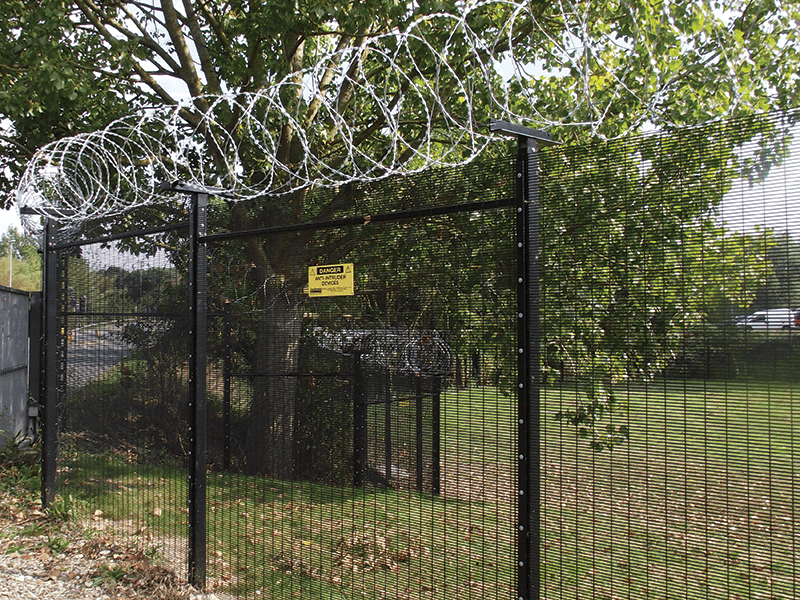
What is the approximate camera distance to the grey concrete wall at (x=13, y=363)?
831cm

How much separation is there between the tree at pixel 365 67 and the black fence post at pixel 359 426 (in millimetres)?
826

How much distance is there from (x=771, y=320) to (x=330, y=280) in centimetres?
229

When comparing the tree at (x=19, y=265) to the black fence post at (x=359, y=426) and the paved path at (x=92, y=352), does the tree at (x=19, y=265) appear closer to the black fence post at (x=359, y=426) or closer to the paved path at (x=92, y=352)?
the paved path at (x=92, y=352)

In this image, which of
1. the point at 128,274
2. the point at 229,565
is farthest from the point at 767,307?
the point at 128,274

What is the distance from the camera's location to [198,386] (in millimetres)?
4836

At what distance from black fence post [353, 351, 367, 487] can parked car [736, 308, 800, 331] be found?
1980mm

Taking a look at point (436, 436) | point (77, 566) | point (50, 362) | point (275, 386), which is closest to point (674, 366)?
point (436, 436)

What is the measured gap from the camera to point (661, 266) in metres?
2.79

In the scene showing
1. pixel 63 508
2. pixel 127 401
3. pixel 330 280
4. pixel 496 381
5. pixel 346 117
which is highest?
pixel 346 117

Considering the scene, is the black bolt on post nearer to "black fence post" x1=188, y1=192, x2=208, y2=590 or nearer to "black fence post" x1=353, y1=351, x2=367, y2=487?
"black fence post" x1=353, y1=351, x2=367, y2=487

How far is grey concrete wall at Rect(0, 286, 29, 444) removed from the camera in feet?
27.3

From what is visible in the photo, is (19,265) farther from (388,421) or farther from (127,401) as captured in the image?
(388,421)

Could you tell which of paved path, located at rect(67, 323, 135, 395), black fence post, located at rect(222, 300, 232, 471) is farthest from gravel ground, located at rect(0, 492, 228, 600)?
paved path, located at rect(67, 323, 135, 395)

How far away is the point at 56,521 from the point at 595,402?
5374 mm
